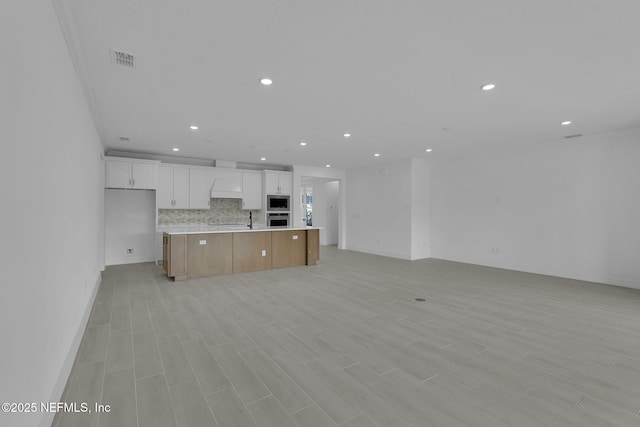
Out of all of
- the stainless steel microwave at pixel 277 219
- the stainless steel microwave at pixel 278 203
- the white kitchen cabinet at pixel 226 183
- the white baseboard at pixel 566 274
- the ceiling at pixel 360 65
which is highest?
the ceiling at pixel 360 65

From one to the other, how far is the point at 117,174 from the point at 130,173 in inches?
9.7

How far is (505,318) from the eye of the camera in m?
3.49

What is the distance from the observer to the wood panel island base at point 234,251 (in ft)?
17.3

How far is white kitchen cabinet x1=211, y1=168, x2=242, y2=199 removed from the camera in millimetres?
7539

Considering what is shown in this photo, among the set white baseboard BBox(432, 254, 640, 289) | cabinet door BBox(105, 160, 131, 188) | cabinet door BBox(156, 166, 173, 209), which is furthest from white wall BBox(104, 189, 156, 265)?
white baseboard BBox(432, 254, 640, 289)

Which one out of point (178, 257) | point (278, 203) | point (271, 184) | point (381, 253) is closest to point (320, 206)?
point (278, 203)

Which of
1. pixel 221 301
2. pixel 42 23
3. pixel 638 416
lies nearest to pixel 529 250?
pixel 638 416

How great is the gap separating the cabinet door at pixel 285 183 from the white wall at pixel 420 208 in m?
3.59

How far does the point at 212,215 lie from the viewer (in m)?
7.96

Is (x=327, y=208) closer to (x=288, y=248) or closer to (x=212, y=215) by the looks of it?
(x=212, y=215)

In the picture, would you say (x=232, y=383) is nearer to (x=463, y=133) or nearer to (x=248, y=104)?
(x=248, y=104)

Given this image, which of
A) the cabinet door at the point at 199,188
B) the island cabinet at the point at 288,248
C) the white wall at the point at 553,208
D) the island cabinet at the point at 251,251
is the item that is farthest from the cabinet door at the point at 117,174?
the white wall at the point at 553,208

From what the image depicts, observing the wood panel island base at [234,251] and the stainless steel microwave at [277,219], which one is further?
the stainless steel microwave at [277,219]

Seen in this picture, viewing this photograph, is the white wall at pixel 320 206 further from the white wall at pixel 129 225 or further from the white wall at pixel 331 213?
the white wall at pixel 129 225
